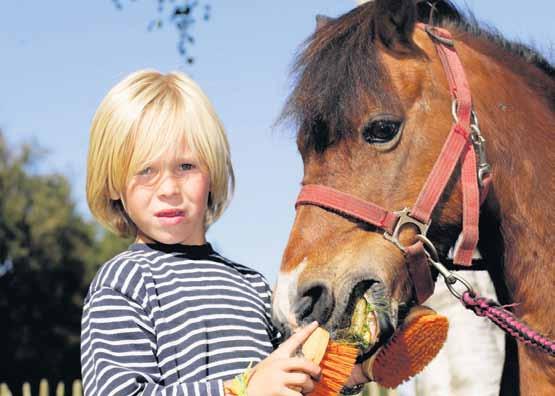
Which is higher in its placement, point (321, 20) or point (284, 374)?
point (321, 20)

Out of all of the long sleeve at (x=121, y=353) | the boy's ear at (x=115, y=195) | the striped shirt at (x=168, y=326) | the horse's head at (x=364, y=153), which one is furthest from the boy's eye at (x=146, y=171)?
the horse's head at (x=364, y=153)

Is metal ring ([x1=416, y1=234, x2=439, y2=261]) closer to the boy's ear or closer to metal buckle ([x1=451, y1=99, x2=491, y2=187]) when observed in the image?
metal buckle ([x1=451, y1=99, x2=491, y2=187])

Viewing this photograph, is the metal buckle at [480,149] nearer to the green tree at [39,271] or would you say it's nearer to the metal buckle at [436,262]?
the metal buckle at [436,262]

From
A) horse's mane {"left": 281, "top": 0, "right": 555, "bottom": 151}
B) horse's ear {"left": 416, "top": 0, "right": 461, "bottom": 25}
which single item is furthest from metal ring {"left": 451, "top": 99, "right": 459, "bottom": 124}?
horse's ear {"left": 416, "top": 0, "right": 461, "bottom": 25}

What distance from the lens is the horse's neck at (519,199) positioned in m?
2.87

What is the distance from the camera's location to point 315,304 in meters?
2.56

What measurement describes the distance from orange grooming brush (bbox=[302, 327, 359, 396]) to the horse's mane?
674 mm

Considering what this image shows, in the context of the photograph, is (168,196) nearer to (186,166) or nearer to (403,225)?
(186,166)

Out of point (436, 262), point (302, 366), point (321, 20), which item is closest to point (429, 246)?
point (436, 262)

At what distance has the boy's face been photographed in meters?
2.58

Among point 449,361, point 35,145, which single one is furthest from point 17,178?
point 449,361

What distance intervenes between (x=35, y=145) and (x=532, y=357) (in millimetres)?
30808

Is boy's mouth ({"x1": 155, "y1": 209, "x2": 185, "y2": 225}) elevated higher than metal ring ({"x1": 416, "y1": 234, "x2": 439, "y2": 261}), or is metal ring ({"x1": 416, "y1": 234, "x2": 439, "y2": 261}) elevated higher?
boy's mouth ({"x1": 155, "y1": 209, "x2": 185, "y2": 225})

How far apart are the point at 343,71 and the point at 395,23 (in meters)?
0.26
